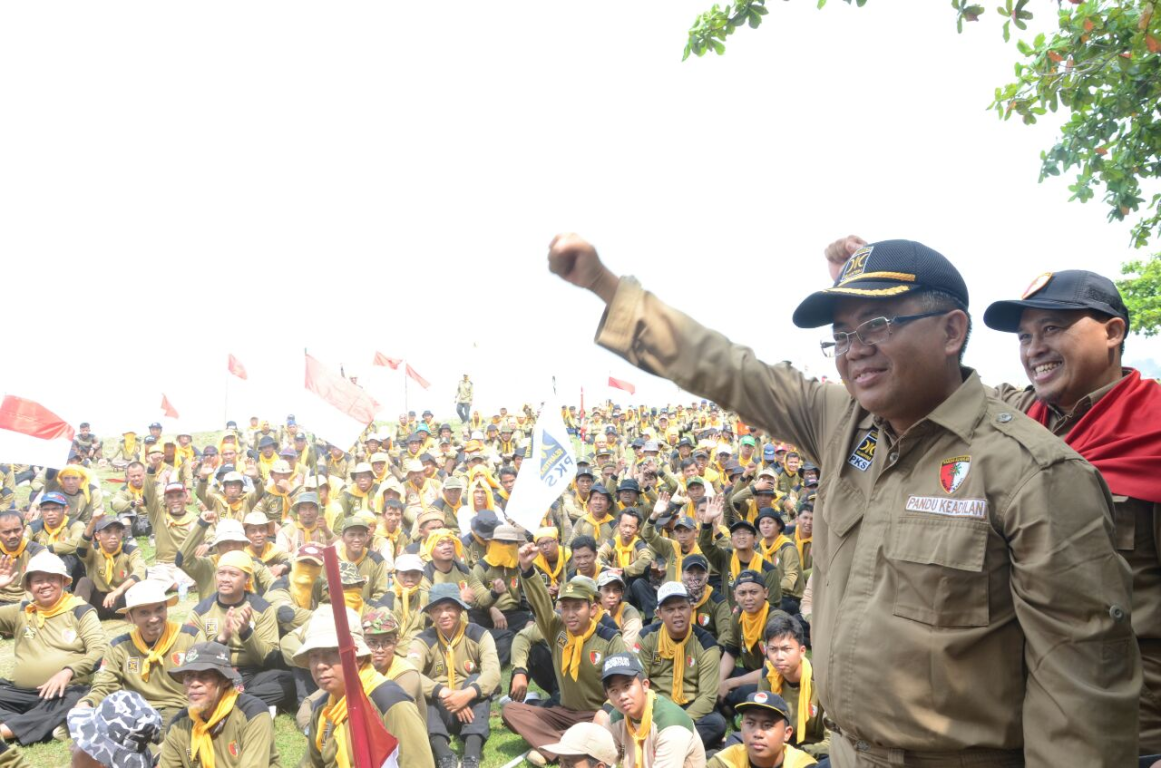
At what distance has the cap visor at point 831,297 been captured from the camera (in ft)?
5.95

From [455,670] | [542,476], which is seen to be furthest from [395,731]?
[542,476]

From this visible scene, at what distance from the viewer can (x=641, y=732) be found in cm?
556

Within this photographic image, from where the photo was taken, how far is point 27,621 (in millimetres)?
7871

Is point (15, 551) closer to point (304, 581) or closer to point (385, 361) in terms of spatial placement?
point (304, 581)

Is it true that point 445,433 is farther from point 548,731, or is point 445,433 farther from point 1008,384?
point 1008,384

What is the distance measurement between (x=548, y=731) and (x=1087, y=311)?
5788mm

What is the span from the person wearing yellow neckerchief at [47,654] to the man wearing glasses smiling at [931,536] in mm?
7673

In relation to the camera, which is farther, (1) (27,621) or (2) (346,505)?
(2) (346,505)

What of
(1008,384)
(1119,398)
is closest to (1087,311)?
(1119,398)

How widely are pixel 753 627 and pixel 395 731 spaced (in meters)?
3.84

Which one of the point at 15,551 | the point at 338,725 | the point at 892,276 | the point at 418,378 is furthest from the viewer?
the point at 418,378

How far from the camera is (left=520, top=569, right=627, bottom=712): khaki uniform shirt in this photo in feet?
23.5

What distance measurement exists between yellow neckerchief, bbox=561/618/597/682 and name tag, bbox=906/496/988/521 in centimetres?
587

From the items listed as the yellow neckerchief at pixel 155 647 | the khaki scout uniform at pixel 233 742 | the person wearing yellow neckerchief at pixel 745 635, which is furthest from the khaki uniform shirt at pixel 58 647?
the person wearing yellow neckerchief at pixel 745 635
